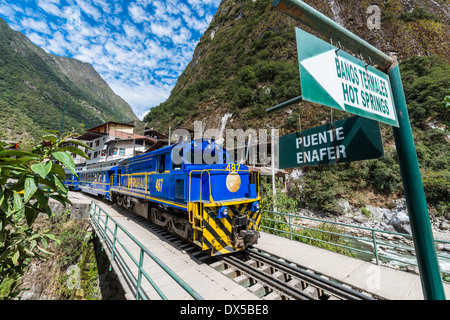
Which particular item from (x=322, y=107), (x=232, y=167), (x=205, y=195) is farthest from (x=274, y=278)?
(x=322, y=107)

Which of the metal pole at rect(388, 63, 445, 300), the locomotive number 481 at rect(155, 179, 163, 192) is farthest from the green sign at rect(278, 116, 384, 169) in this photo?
the locomotive number 481 at rect(155, 179, 163, 192)

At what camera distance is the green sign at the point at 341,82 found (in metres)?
1.50

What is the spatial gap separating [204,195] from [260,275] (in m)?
2.38

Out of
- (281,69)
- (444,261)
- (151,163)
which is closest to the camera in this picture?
(151,163)

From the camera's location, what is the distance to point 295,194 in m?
17.6

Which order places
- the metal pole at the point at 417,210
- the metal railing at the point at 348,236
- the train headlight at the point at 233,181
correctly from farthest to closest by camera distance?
1. the train headlight at the point at 233,181
2. the metal railing at the point at 348,236
3. the metal pole at the point at 417,210

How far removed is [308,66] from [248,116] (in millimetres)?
28459

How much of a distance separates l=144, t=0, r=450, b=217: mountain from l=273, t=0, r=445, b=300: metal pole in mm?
3720

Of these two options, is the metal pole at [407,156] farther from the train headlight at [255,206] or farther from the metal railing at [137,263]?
the train headlight at [255,206]

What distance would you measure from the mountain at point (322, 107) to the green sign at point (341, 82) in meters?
3.91

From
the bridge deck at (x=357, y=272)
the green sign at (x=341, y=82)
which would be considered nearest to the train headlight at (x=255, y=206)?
the bridge deck at (x=357, y=272)

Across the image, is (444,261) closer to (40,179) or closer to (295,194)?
(295,194)

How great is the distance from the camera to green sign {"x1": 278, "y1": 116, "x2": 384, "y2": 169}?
231cm

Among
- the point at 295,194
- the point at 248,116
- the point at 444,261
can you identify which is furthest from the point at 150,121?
the point at 444,261
